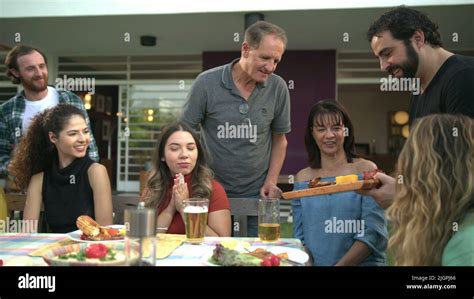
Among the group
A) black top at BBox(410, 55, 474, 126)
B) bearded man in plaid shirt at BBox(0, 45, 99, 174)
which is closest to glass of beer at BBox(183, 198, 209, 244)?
black top at BBox(410, 55, 474, 126)

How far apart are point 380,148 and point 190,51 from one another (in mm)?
6243

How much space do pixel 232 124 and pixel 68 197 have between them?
768 mm

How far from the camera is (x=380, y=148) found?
36.5 ft

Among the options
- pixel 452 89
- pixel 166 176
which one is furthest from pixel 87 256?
pixel 452 89

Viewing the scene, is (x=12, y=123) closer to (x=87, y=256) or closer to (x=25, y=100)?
(x=25, y=100)

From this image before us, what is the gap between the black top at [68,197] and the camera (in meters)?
1.89

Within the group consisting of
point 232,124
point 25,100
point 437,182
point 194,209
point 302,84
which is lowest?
point 194,209

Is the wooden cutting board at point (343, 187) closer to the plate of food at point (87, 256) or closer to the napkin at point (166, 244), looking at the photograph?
the napkin at point (166, 244)

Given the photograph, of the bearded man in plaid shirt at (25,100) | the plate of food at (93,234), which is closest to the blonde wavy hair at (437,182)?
the plate of food at (93,234)

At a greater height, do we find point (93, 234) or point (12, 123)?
point (12, 123)

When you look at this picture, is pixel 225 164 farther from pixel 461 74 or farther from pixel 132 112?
pixel 132 112

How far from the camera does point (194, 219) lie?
1.42m

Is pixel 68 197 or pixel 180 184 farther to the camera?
pixel 68 197
